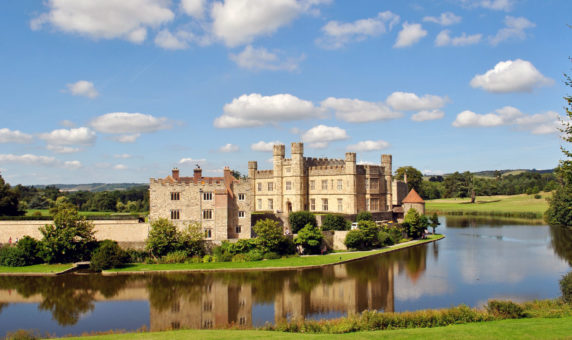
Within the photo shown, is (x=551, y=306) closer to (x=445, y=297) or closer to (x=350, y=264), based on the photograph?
(x=445, y=297)

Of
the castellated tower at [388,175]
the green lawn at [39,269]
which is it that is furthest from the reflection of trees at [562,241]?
the green lawn at [39,269]

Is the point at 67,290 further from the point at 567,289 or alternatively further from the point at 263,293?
the point at 567,289

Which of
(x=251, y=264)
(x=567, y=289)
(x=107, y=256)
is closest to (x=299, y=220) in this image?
(x=251, y=264)

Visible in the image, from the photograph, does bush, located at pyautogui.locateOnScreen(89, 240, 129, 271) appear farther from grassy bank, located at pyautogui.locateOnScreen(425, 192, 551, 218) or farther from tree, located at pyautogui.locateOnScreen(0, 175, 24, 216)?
grassy bank, located at pyautogui.locateOnScreen(425, 192, 551, 218)

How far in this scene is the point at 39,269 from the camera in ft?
107

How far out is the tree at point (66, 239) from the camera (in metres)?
33.9

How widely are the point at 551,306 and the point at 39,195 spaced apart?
91049mm

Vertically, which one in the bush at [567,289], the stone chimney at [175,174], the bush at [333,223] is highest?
the stone chimney at [175,174]

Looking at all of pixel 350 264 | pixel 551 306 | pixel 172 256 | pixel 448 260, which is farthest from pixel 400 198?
pixel 551 306

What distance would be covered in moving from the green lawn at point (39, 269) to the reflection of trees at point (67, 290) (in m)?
1.16

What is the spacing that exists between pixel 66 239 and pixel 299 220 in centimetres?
1961

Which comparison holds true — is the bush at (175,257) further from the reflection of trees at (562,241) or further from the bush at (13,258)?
the reflection of trees at (562,241)

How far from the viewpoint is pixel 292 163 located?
168 ft

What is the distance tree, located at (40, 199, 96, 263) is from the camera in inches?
1335
